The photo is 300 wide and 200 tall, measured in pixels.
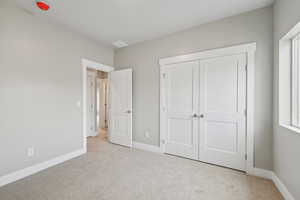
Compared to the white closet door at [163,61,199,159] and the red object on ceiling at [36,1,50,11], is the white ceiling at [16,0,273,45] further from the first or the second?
the white closet door at [163,61,199,159]

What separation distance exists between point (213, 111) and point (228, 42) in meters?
1.22

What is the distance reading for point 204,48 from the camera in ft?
8.43

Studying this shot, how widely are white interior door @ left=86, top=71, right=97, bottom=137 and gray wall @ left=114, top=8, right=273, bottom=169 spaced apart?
1347mm

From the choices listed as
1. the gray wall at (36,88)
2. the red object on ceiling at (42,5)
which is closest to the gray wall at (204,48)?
the gray wall at (36,88)

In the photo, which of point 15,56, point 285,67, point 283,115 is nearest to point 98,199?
point 15,56

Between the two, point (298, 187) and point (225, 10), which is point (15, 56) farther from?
point (298, 187)

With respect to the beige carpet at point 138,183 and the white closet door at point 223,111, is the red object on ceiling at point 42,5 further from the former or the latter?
the white closet door at point 223,111

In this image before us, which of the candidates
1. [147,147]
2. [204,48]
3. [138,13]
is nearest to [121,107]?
[147,147]

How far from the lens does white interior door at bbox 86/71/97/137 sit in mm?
4466

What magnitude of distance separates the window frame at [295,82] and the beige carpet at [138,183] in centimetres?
98

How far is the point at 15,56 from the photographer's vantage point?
6.70 feet

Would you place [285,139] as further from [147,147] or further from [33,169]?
[33,169]

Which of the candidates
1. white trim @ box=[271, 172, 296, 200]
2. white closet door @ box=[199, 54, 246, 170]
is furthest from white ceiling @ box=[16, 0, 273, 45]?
white trim @ box=[271, 172, 296, 200]

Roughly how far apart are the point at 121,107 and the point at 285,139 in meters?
3.08
